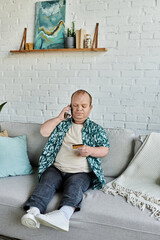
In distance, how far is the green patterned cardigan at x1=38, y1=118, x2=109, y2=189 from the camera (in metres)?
1.80

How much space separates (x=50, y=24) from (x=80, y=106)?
1156 millimetres

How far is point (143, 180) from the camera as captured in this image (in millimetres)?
1807

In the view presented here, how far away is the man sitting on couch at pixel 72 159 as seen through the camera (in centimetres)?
156

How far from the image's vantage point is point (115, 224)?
1.43 m

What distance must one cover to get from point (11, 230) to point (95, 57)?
1721 mm

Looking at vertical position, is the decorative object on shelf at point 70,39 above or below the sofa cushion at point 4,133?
above

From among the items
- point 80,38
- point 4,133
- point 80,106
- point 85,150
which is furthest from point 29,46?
point 85,150

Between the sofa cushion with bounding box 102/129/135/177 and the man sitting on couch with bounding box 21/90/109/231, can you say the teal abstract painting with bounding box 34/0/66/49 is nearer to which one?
the man sitting on couch with bounding box 21/90/109/231

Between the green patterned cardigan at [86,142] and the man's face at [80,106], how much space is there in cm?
7

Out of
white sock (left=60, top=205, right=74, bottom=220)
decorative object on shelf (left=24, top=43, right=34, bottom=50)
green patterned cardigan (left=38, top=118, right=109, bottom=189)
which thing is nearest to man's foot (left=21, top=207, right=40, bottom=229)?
white sock (left=60, top=205, right=74, bottom=220)

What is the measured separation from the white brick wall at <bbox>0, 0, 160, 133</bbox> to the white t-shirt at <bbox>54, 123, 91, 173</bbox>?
69cm

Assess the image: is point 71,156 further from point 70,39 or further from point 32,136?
point 70,39

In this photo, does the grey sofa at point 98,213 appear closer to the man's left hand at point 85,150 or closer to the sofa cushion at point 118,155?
the sofa cushion at point 118,155

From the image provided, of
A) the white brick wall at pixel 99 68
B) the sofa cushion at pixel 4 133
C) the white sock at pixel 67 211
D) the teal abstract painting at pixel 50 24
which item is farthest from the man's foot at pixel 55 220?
the teal abstract painting at pixel 50 24
